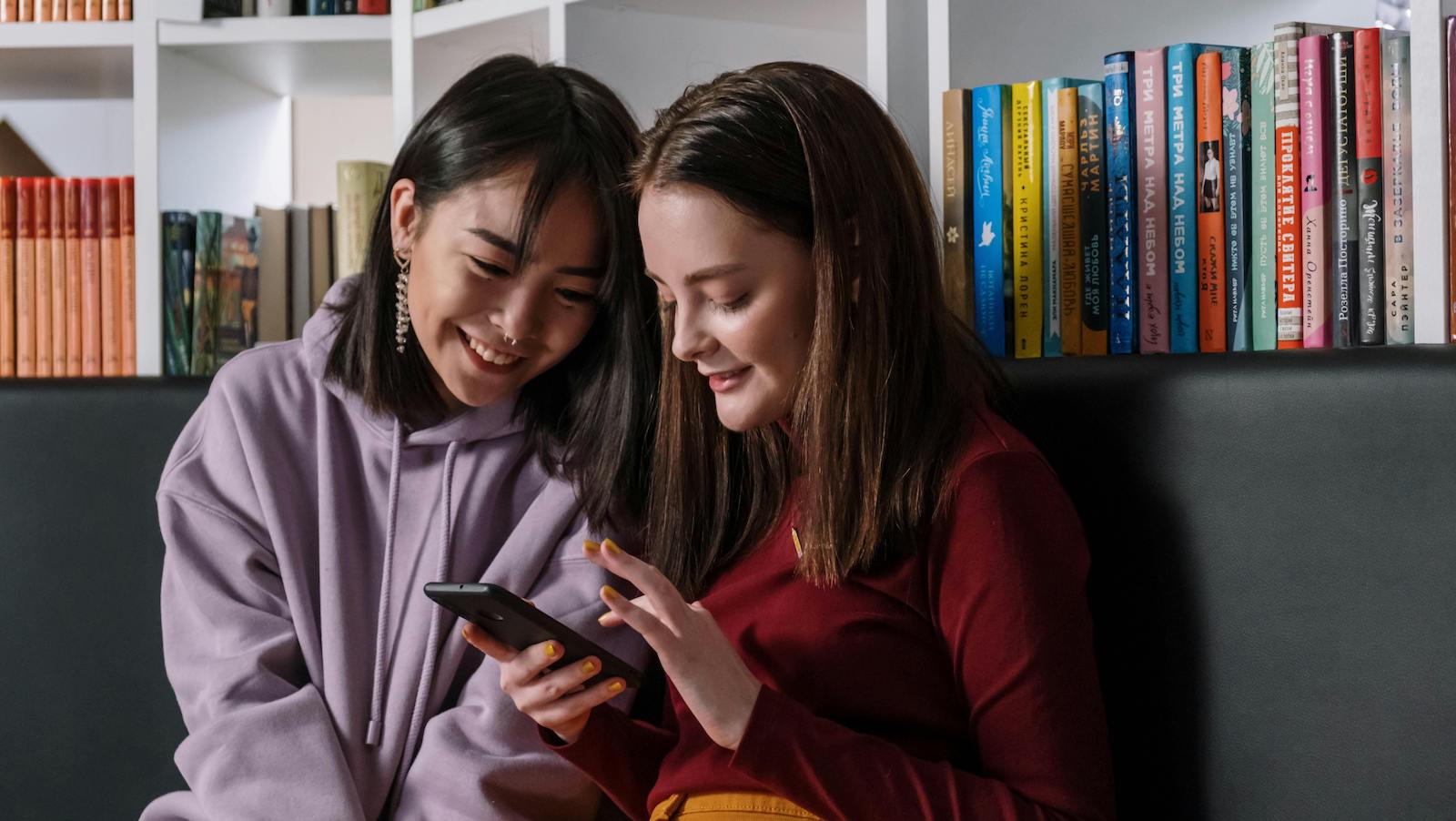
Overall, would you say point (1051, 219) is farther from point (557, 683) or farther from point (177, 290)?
point (177, 290)

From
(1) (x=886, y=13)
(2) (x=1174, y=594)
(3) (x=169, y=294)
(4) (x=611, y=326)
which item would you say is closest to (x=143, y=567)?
(3) (x=169, y=294)

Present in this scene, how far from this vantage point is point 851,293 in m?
0.98

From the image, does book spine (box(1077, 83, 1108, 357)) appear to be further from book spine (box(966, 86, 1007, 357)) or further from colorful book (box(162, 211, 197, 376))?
colorful book (box(162, 211, 197, 376))

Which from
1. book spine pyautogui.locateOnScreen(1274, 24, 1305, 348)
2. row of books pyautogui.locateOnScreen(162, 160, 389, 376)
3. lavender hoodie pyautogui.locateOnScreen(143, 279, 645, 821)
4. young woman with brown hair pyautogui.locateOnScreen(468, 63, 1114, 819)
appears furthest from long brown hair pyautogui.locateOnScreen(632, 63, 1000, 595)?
row of books pyautogui.locateOnScreen(162, 160, 389, 376)

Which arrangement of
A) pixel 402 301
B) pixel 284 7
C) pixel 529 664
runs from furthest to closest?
pixel 284 7, pixel 402 301, pixel 529 664

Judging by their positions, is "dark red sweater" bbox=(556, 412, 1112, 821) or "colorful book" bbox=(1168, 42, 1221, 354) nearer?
"dark red sweater" bbox=(556, 412, 1112, 821)

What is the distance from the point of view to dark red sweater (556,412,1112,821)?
35.2 inches

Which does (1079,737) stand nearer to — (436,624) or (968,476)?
(968,476)

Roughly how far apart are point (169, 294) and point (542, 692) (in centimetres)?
101

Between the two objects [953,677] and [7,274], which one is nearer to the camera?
[953,677]

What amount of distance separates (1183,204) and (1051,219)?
0.39ft

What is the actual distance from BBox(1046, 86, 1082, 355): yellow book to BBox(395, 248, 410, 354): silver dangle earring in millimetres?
606

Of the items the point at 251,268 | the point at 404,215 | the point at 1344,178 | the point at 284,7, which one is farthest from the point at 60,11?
the point at 1344,178

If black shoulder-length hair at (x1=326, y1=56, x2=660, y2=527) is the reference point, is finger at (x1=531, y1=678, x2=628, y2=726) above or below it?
below
